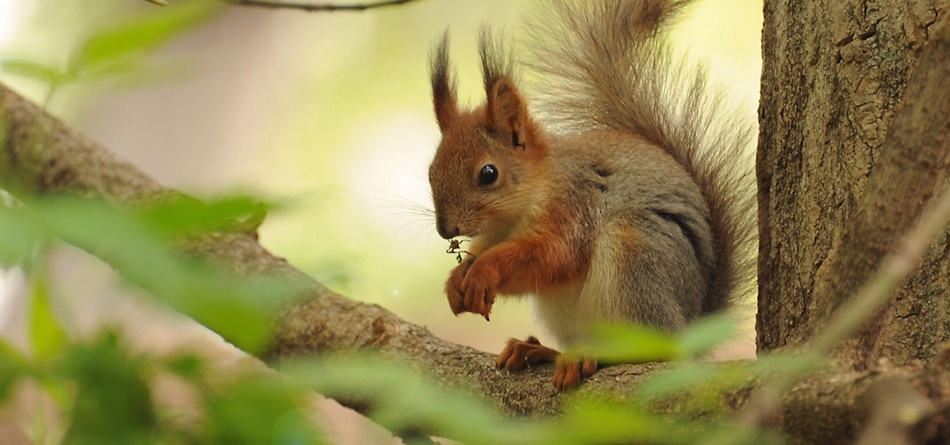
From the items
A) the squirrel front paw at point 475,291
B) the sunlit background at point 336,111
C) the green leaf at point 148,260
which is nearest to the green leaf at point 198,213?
Answer: the green leaf at point 148,260

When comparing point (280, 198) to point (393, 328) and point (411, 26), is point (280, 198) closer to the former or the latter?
point (393, 328)

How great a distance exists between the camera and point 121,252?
298 mm

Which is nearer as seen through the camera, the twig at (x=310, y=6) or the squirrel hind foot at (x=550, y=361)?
the twig at (x=310, y=6)

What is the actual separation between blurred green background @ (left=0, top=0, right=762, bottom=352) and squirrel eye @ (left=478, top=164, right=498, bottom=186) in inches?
28.2

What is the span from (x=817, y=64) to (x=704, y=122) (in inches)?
23.1

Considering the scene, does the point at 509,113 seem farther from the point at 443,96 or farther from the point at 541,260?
the point at 541,260

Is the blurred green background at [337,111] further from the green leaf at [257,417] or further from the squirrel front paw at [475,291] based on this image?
the green leaf at [257,417]

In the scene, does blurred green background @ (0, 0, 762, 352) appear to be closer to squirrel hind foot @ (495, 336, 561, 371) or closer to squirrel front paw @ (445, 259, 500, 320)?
squirrel front paw @ (445, 259, 500, 320)

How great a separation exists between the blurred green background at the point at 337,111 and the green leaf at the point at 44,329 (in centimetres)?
223

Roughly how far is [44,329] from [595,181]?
1.63m

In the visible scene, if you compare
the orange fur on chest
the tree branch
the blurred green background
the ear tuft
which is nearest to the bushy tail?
the ear tuft

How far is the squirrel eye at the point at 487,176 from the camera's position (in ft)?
6.38

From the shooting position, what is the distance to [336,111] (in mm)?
4371

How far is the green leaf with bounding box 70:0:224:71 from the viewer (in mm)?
311
